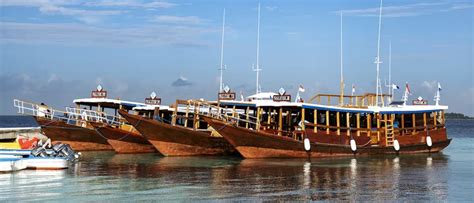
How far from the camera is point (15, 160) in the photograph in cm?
2627

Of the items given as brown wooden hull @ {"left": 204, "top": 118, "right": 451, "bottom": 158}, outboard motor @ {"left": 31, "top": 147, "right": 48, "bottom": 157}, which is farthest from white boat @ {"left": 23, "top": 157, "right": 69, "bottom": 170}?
brown wooden hull @ {"left": 204, "top": 118, "right": 451, "bottom": 158}

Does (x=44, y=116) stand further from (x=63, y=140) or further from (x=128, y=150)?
(x=128, y=150)

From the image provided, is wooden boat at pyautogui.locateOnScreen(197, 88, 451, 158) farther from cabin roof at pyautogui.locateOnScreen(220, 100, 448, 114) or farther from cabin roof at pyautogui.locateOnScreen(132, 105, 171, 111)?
cabin roof at pyautogui.locateOnScreen(132, 105, 171, 111)

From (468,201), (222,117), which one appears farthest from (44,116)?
(468,201)

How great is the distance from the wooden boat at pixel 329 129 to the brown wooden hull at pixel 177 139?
142cm

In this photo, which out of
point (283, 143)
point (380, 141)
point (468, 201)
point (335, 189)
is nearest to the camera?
point (468, 201)

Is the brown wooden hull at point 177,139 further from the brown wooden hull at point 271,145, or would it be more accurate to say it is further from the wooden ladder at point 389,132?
the wooden ladder at point 389,132

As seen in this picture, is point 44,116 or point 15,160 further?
point 44,116

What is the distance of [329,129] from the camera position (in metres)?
34.3

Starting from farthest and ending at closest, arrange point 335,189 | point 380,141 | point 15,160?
point 380,141
point 15,160
point 335,189

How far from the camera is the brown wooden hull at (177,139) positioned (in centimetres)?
3284

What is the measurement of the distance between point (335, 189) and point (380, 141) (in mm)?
14644

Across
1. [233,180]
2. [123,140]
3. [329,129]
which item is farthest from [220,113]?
[233,180]

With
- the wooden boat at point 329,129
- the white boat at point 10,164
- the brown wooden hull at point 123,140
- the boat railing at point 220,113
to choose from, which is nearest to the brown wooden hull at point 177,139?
the boat railing at point 220,113
